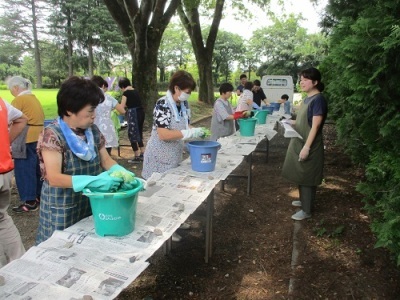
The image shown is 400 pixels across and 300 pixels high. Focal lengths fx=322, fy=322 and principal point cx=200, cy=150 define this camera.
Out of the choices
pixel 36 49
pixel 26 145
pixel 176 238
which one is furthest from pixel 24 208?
pixel 36 49

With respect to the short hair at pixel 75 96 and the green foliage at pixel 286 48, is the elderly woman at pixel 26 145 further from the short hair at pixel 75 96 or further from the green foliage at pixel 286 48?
the green foliage at pixel 286 48

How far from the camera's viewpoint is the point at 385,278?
2736 mm

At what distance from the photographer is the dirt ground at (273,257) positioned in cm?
266

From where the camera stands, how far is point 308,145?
140 inches

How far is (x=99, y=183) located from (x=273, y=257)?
7.42 ft

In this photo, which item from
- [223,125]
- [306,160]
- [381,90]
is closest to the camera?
[381,90]

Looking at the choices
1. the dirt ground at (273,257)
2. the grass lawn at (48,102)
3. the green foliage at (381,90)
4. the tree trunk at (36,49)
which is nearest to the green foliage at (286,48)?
the grass lawn at (48,102)

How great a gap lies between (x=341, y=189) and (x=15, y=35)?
142 feet

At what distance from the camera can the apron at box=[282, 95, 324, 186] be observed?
3.65 metres

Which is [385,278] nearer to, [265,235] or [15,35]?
[265,235]

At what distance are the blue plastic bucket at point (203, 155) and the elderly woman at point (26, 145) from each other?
232 centimetres

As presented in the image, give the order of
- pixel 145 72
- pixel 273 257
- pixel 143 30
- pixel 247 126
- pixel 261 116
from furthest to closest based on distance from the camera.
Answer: pixel 145 72, pixel 143 30, pixel 261 116, pixel 247 126, pixel 273 257

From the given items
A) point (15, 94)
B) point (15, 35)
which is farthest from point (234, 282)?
point (15, 35)

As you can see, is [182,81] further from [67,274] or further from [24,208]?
[24,208]
